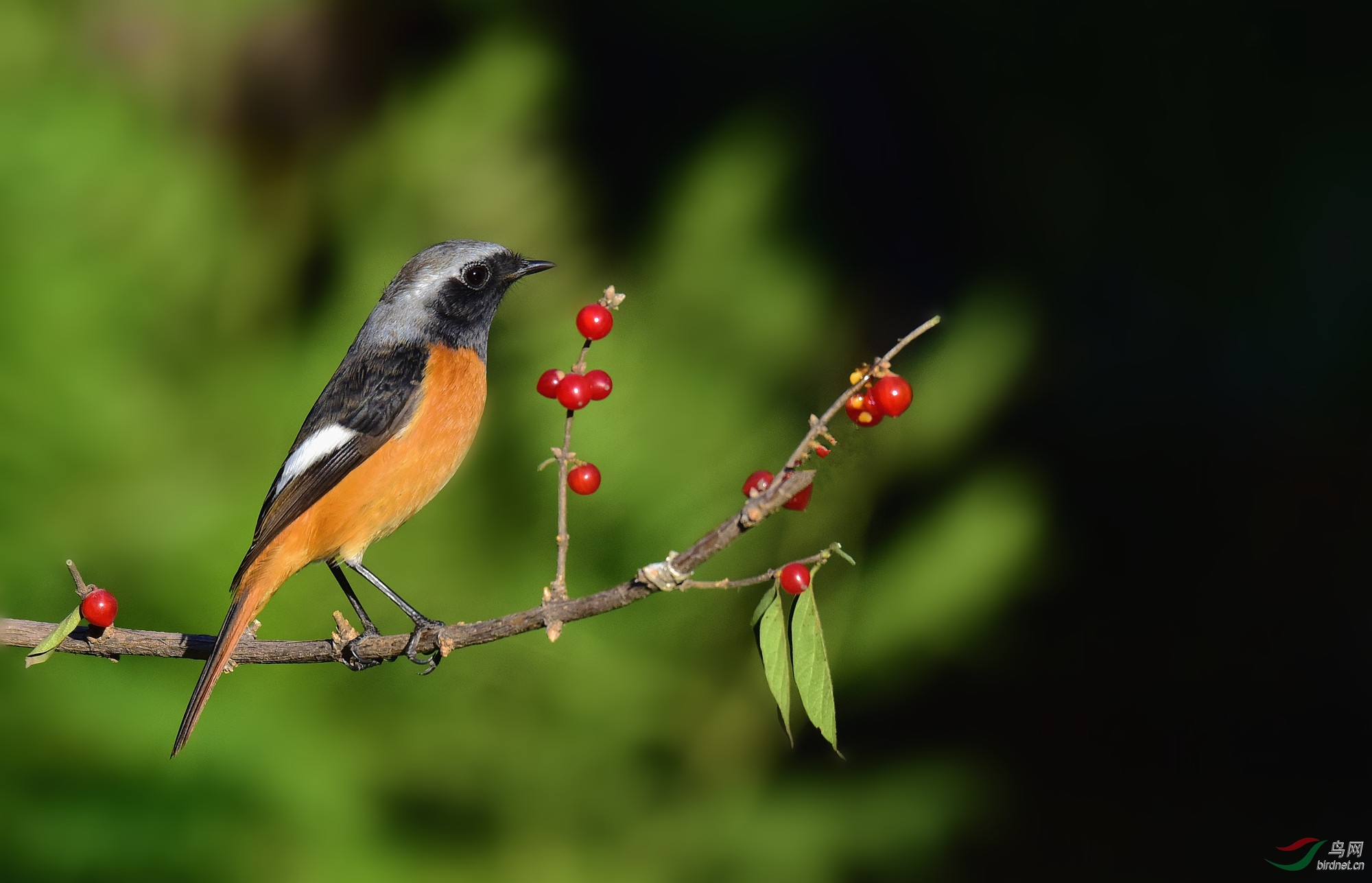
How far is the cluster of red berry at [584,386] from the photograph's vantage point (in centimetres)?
118

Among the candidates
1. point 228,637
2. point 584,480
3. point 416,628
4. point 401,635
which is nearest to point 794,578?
point 584,480

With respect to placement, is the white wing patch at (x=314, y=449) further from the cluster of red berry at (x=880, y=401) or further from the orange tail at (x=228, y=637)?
the cluster of red berry at (x=880, y=401)

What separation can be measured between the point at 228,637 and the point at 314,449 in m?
0.32

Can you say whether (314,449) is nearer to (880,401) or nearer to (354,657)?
(354,657)

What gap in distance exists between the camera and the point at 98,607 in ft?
3.93

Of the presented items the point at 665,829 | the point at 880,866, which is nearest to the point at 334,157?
the point at 665,829

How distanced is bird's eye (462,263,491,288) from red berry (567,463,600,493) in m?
0.51

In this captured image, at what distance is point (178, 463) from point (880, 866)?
195cm

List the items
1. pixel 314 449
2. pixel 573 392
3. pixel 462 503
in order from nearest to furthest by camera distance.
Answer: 1. pixel 573 392
2. pixel 314 449
3. pixel 462 503

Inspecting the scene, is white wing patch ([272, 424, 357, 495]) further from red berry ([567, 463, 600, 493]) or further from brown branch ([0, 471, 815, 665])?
red berry ([567, 463, 600, 493])

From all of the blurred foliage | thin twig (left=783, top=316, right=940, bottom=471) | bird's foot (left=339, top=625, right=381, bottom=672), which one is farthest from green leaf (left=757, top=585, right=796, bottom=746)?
the blurred foliage

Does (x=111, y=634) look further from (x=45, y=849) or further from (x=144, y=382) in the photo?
(x=144, y=382)

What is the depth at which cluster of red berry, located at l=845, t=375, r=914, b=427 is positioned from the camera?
3.43 ft

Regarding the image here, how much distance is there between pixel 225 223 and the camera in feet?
9.80
